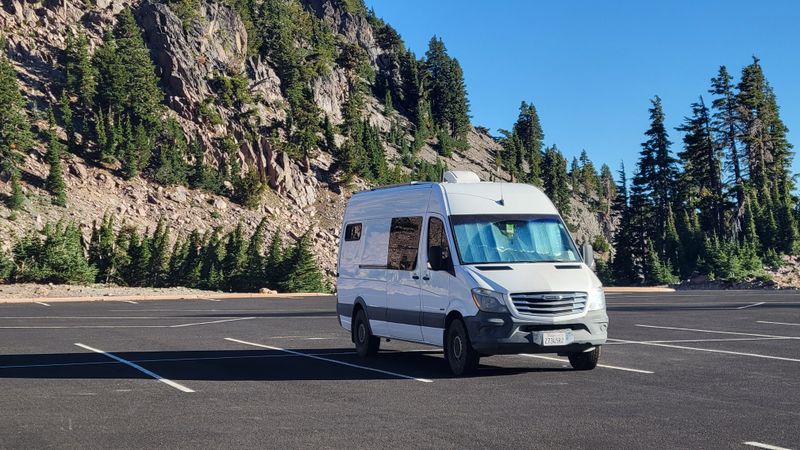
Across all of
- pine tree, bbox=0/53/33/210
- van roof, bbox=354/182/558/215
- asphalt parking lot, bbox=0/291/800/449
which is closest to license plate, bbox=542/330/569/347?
asphalt parking lot, bbox=0/291/800/449

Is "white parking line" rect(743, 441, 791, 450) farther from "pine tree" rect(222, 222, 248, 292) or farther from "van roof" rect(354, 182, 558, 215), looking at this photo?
"pine tree" rect(222, 222, 248, 292)

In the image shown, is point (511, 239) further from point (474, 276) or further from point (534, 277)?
point (474, 276)

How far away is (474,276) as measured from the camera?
12.4 m

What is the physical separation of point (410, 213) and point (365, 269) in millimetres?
1888

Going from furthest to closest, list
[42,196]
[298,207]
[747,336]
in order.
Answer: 1. [298,207]
2. [42,196]
3. [747,336]

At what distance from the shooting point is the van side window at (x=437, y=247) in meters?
13.0

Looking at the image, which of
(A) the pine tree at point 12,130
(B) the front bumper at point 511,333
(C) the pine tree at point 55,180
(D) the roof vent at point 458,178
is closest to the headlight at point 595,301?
(B) the front bumper at point 511,333

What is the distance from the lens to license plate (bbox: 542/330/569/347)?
12188 millimetres

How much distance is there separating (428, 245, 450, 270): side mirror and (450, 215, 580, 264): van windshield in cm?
26

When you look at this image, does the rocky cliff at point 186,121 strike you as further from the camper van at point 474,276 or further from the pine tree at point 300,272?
the camper van at point 474,276

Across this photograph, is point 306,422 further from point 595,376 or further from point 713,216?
point 713,216

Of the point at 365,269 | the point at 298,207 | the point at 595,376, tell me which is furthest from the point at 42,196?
the point at 595,376

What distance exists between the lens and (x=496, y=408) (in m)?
9.88

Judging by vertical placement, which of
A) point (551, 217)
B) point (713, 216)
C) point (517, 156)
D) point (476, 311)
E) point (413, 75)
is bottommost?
point (476, 311)
